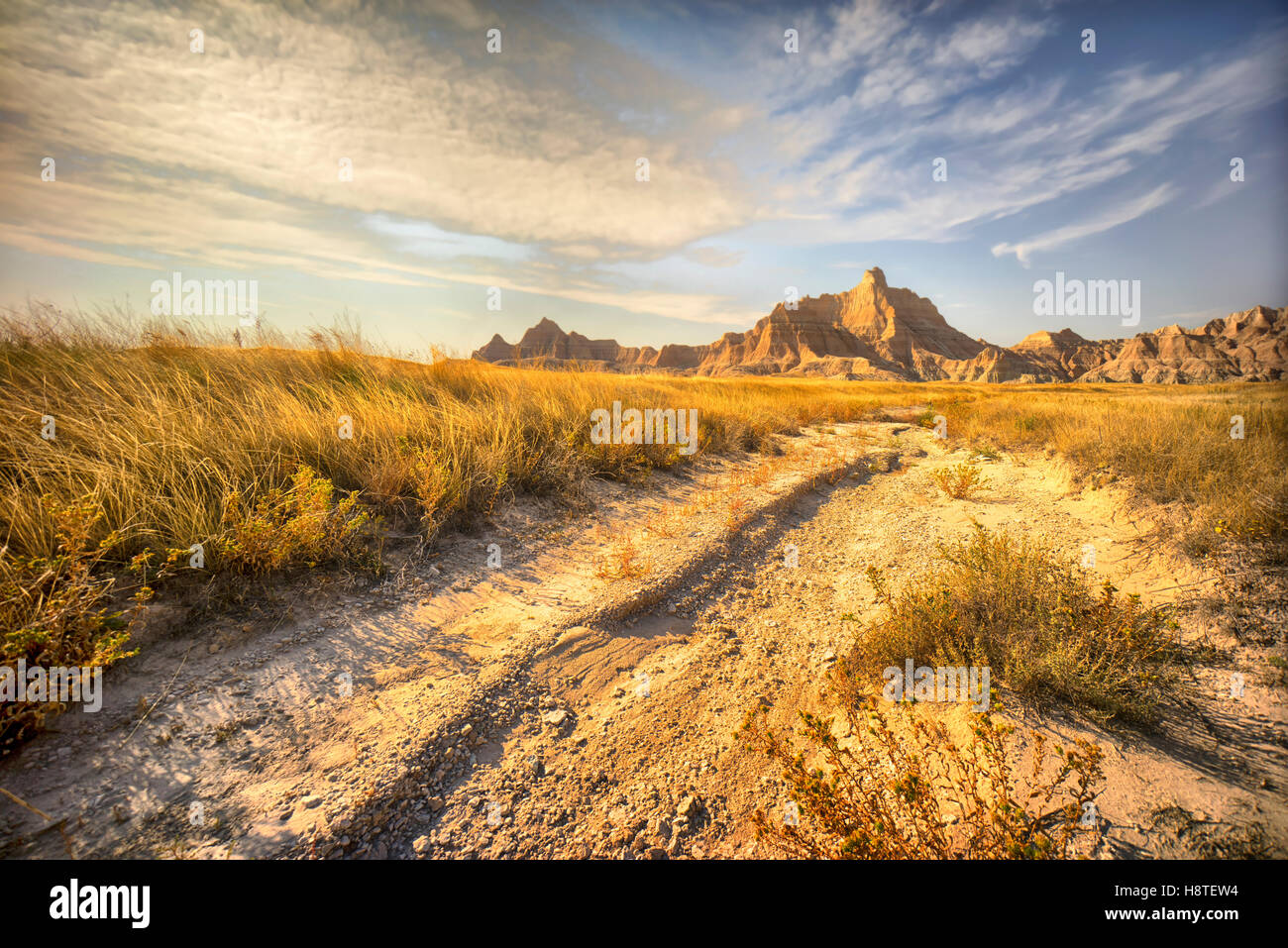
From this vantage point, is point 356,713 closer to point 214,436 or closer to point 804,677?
point 804,677

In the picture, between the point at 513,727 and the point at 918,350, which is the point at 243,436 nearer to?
the point at 513,727

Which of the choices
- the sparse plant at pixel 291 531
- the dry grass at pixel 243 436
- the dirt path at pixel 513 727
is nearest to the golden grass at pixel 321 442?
the dry grass at pixel 243 436

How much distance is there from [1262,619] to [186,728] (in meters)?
6.57

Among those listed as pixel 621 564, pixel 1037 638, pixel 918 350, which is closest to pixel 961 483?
pixel 1037 638

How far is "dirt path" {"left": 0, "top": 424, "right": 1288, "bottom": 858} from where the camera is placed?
1.77 m

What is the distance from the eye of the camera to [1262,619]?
287cm

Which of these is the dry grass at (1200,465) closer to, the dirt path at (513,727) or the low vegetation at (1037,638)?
the dirt path at (513,727)

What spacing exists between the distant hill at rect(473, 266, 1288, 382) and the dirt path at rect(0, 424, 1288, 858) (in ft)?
112

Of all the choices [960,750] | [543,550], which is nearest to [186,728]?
[543,550]

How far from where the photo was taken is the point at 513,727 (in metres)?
2.45

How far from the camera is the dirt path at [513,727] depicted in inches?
69.7

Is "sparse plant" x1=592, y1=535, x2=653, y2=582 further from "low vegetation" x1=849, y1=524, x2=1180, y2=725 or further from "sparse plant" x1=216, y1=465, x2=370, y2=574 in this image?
"sparse plant" x1=216, y1=465, x2=370, y2=574

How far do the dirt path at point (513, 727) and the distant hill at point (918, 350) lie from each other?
34.2 m

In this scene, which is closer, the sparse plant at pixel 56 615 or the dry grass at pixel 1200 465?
the sparse plant at pixel 56 615
